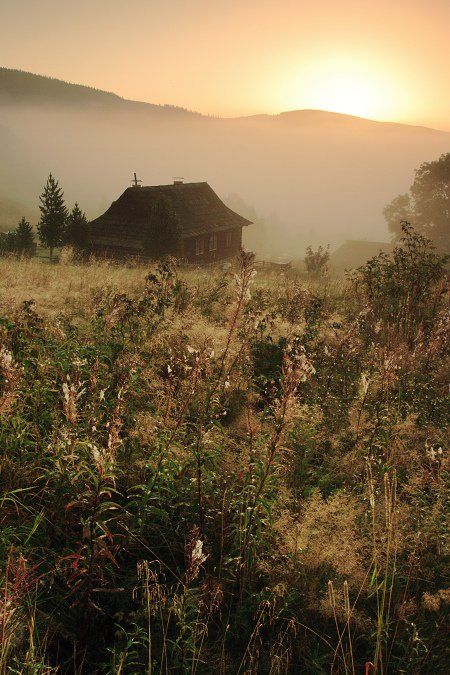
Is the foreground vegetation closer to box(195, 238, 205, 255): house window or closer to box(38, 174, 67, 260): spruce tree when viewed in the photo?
box(195, 238, 205, 255): house window

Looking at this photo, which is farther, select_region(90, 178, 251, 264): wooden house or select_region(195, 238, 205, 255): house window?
select_region(195, 238, 205, 255): house window

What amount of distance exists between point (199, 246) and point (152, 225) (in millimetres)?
6004

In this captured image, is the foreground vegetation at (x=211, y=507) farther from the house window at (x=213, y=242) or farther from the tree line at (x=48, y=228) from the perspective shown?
the tree line at (x=48, y=228)

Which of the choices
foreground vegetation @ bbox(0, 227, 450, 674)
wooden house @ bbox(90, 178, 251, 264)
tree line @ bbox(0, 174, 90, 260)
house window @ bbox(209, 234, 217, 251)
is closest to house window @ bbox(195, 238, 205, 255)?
wooden house @ bbox(90, 178, 251, 264)

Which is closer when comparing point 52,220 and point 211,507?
point 211,507

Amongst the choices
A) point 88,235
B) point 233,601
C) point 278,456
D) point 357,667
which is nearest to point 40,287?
point 278,456

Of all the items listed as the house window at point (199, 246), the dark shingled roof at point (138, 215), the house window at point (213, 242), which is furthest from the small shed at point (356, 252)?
the dark shingled roof at point (138, 215)

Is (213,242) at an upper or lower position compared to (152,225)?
lower

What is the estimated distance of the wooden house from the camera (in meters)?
27.9

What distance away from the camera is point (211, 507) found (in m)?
3.70

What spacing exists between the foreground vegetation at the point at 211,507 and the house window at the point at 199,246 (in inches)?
1005

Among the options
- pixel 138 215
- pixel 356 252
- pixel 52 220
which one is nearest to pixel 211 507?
pixel 138 215

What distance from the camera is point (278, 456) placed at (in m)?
4.09

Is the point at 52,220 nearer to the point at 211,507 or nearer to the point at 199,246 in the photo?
the point at 199,246
